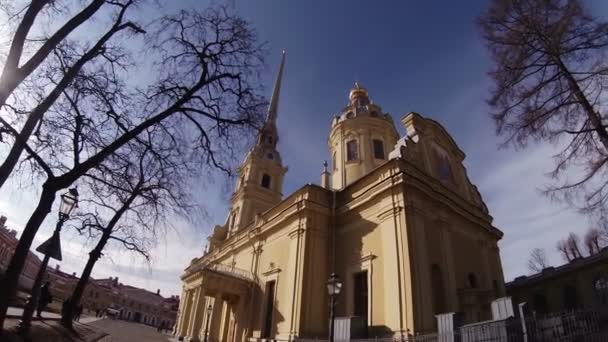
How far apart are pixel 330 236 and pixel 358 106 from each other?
1382 centimetres

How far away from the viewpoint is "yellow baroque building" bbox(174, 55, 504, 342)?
46.0ft

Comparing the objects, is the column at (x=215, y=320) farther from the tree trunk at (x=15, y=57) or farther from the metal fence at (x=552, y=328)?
the tree trunk at (x=15, y=57)

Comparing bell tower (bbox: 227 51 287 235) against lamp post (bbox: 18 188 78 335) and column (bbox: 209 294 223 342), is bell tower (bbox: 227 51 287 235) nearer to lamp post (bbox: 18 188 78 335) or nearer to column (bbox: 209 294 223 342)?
column (bbox: 209 294 223 342)

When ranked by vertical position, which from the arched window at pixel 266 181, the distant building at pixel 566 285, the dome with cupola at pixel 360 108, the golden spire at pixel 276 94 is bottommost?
the distant building at pixel 566 285

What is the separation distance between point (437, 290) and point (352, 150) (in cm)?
1232

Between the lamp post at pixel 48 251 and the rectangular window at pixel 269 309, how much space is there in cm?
1225

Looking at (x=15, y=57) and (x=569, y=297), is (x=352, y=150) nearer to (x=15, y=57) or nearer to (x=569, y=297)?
(x=15, y=57)

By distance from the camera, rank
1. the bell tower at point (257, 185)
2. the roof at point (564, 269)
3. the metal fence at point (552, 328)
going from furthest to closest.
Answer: the bell tower at point (257, 185)
the roof at point (564, 269)
the metal fence at point (552, 328)

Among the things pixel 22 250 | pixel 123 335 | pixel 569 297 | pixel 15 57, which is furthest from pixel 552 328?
pixel 569 297

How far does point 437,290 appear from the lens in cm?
1513

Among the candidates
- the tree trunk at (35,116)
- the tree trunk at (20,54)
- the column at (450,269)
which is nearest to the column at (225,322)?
the column at (450,269)

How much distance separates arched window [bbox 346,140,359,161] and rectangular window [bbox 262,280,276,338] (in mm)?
10698

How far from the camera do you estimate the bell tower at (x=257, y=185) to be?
103ft

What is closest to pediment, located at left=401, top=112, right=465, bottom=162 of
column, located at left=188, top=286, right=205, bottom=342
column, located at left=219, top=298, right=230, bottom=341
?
column, located at left=188, top=286, right=205, bottom=342
